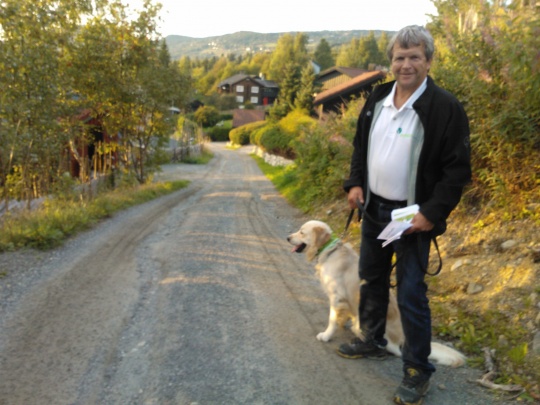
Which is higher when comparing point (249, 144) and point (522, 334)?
point (522, 334)

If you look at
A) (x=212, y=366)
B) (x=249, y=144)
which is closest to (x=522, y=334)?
(x=212, y=366)

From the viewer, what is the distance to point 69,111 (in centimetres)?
1365

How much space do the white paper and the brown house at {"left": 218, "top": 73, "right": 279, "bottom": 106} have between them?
11951 centimetres

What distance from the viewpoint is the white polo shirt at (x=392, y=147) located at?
320 centimetres

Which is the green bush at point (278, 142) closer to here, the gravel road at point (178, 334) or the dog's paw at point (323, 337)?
the gravel road at point (178, 334)

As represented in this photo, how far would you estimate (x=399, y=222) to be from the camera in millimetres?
3156

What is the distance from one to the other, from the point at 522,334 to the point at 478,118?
3.25 metres

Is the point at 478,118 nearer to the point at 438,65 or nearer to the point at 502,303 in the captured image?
the point at 438,65

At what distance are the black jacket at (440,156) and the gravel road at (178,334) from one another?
1416 millimetres

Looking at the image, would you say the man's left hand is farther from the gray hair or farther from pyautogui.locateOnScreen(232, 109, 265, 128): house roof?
pyautogui.locateOnScreen(232, 109, 265, 128): house roof

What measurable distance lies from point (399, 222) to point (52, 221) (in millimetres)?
7995

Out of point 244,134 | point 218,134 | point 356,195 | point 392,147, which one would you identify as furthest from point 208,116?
point 392,147

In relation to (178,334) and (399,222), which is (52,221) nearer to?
(178,334)

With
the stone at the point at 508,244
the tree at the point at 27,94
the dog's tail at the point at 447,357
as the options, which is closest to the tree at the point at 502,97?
the stone at the point at 508,244
